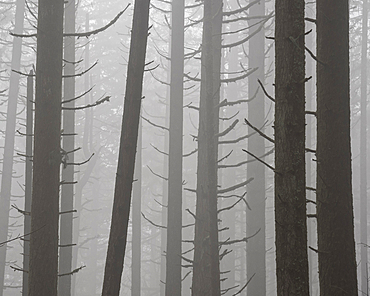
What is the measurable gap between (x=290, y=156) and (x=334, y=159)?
4.71ft

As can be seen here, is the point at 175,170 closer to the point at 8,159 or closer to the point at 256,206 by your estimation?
the point at 256,206

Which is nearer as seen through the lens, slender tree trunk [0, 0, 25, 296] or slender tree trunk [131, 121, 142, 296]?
slender tree trunk [0, 0, 25, 296]

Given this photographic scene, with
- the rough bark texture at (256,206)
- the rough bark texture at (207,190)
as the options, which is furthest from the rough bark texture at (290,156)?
the rough bark texture at (256,206)

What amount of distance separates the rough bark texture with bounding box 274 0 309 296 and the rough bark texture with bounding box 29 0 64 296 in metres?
→ 2.93

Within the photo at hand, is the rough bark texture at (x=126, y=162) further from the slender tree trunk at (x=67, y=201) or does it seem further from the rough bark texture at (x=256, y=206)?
the rough bark texture at (x=256, y=206)

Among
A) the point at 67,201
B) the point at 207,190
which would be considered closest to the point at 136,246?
the point at 67,201

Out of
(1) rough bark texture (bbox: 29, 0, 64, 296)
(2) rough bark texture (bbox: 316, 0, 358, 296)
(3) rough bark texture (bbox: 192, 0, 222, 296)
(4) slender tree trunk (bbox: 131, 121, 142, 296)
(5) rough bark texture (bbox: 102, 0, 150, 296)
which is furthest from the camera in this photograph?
(4) slender tree trunk (bbox: 131, 121, 142, 296)

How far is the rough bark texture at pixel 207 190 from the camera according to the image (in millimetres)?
6926

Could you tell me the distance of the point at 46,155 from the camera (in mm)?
5414

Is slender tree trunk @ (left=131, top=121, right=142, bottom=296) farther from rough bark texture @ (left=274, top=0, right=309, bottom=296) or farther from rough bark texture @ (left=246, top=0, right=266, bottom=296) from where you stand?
rough bark texture @ (left=274, top=0, right=309, bottom=296)

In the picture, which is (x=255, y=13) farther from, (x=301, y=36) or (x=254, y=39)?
(x=301, y=36)

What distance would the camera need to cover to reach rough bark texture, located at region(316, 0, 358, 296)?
5.02 meters

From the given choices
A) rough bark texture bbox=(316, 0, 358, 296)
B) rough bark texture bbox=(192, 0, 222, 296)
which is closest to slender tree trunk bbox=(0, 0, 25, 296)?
rough bark texture bbox=(192, 0, 222, 296)

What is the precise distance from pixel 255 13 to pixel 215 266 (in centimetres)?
601
